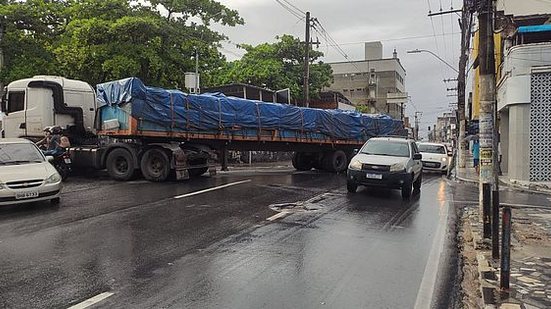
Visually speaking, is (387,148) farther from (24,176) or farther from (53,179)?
(24,176)

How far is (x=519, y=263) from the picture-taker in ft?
21.4

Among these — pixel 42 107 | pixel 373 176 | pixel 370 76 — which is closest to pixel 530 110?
pixel 373 176

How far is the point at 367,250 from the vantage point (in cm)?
718

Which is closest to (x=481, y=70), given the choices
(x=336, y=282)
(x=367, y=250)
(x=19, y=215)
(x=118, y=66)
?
(x=367, y=250)

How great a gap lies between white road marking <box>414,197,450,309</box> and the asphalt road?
0.06 ft

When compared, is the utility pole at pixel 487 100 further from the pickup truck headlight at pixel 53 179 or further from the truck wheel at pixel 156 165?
the truck wheel at pixel 156 165

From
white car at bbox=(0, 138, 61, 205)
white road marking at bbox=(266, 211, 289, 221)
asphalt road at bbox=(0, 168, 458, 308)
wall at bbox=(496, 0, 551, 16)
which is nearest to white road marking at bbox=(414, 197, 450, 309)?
asphalt road at bbox=(0, 168, 458, 308)

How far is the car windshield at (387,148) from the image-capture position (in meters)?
14.1

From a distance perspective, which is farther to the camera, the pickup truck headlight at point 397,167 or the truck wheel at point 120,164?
the truck wheel at point 120,164

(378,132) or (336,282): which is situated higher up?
(378,132)

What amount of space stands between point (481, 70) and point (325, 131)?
1273 centimetres

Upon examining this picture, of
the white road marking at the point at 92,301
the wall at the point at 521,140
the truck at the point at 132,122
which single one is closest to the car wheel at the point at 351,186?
the truck at the point at 132,122

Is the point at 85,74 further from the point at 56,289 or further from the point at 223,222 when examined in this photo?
the point at 56,289

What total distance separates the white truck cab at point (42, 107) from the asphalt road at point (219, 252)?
4.22 m
